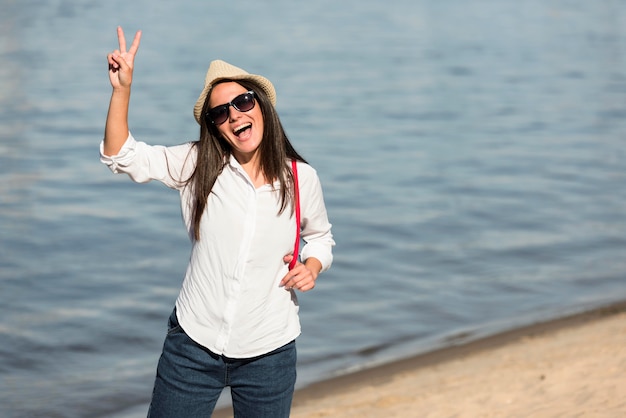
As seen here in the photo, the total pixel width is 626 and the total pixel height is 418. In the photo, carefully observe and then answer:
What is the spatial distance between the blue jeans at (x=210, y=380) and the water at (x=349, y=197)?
10.5 feet

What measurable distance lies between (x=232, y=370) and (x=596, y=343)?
4.20m

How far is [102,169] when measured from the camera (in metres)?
12.1

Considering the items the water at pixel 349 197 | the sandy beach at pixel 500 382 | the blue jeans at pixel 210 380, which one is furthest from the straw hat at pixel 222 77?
the water at pixel 349 197

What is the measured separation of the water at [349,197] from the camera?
7.67 meters

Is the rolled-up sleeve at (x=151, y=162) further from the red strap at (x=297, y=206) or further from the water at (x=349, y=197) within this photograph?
the water at (x=349, y=197)

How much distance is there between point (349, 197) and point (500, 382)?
5161mm

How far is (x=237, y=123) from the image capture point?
3.40 meters

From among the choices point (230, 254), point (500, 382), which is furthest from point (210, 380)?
point (500, 382)

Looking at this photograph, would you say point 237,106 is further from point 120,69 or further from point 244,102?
point 120,69

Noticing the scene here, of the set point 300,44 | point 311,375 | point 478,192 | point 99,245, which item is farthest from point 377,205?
point 300,44

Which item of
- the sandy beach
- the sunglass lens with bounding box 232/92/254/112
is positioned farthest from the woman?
the sandy beach

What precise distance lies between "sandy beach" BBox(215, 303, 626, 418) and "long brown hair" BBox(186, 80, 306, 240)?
9.11 ft

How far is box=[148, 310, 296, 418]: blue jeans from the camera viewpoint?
340cm

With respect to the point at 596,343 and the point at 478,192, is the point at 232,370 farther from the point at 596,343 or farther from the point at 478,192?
the point at 478,192
